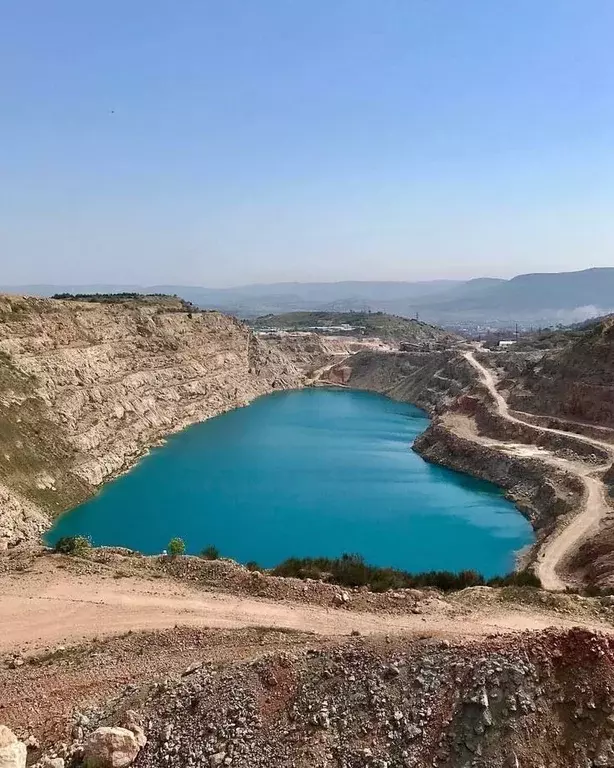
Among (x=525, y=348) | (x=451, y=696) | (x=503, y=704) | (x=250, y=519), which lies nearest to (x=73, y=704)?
(x=451, y=696)

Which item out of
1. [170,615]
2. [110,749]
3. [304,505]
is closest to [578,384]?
[304,505]

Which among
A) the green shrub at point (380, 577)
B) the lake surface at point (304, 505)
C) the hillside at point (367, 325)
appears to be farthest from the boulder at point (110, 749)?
the hillside at point (367, 325)

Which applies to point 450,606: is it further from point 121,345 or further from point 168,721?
point 121,345

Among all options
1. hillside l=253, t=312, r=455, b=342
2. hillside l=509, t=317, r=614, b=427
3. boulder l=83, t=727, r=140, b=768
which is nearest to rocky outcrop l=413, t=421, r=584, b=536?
hillside l=509, t=317, r=614, b=427

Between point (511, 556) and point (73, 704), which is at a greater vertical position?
point (73, 704)

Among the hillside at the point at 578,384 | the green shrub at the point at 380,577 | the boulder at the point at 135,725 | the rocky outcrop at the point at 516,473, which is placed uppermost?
the hillside at the point at 578,384

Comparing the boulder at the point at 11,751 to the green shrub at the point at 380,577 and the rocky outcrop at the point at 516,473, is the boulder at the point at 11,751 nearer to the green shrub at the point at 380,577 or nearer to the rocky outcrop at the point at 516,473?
the green shrub at the point at 380,577

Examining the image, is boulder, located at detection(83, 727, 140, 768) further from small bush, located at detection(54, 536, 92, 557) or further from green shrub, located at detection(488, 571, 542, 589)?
green shrub, located at detection(488, 571, 542, 589)
